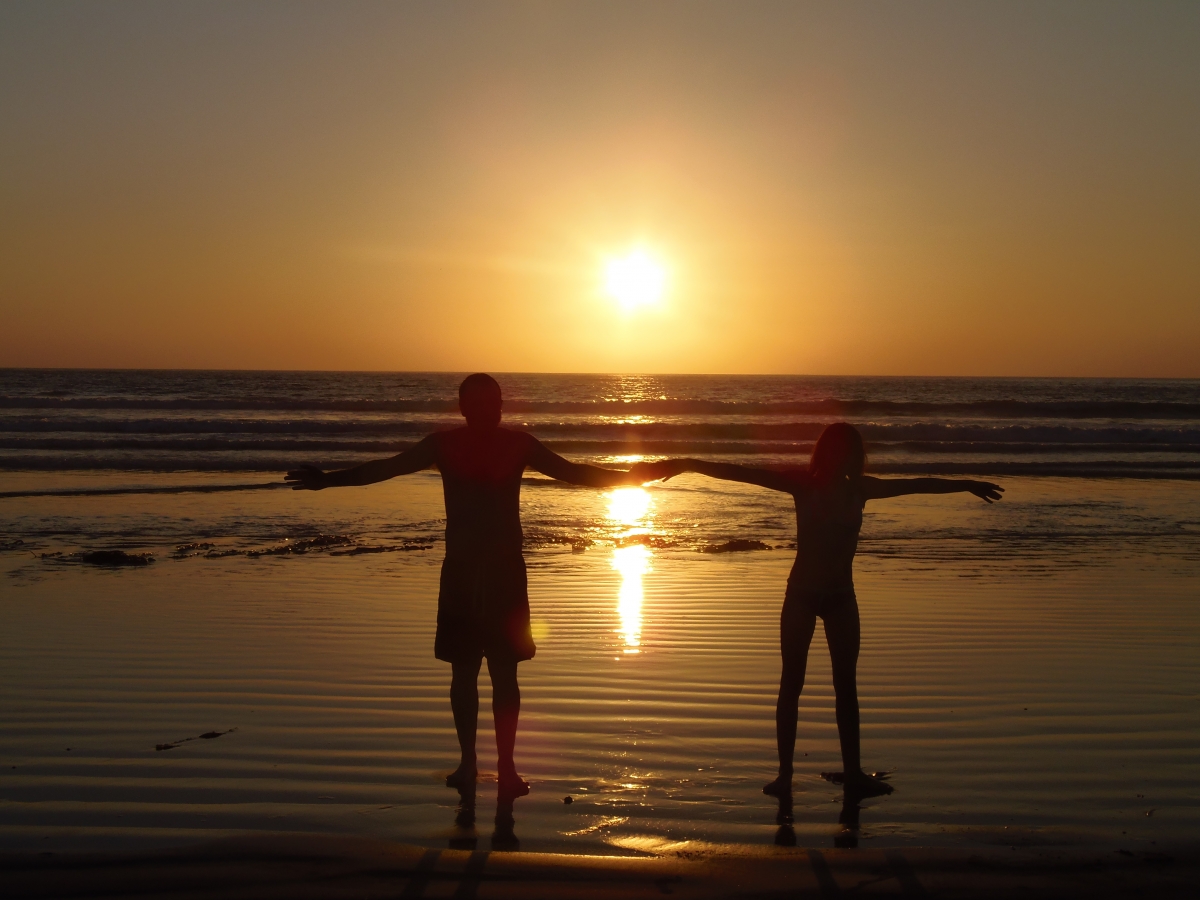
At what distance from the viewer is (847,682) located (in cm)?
447

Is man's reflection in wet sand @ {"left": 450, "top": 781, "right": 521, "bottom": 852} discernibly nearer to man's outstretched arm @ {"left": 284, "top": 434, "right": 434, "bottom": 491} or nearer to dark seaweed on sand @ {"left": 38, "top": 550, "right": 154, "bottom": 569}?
man's outstretched arm @ {"left": 284, "top": 434, "right": 434, "bottom": 491}

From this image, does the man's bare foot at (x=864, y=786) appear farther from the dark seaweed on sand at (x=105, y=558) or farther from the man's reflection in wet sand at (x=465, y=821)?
the dark seaweed on sand at (x=105, y=558)

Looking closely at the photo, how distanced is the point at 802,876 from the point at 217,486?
1660 cm

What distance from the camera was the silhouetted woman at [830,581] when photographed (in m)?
4.45

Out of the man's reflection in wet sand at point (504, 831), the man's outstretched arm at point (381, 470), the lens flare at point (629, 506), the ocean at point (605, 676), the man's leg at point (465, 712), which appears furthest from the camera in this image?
the lens flare at point (629, 506)

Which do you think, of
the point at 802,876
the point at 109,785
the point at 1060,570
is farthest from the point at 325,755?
the point at 1060,570

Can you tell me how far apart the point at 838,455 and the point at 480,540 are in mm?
1582

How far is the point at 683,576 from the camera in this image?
32.6 feet

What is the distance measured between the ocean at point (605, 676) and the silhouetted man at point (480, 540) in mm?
570

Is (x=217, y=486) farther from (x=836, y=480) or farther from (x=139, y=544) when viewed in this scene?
(x=836, y=480)

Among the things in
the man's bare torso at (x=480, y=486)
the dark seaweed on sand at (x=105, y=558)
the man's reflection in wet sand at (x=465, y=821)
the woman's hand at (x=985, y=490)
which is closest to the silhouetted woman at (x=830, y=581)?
the woman's hand at (x=985, y=490)

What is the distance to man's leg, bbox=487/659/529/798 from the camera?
14.2 ft

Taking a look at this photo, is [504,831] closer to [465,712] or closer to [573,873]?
[573,873]

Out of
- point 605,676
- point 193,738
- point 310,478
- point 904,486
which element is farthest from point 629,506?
point 310,478
